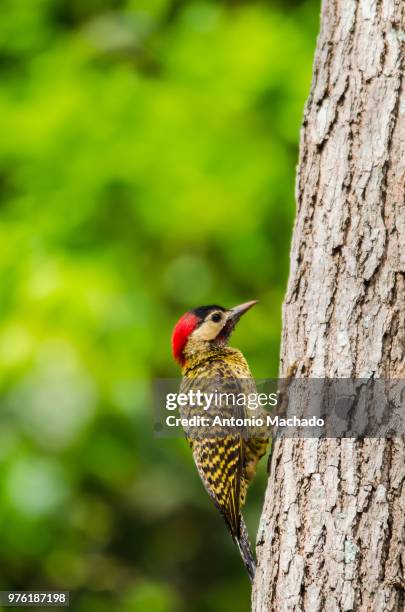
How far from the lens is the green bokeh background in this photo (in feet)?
17.8

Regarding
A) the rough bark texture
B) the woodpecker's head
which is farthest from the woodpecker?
the rough bark texture

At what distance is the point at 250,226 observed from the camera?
6.17 m

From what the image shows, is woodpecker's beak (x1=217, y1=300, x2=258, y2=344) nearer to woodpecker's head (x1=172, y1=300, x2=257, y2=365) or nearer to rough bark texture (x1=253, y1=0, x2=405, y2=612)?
woodpecker's head (x1=172, y1=300, x2=257, y2=365)

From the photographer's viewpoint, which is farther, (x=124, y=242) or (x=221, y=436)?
(x=124, y=242)

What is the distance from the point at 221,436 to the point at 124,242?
8.36ft

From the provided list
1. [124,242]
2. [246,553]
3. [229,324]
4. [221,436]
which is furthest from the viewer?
[124,242]

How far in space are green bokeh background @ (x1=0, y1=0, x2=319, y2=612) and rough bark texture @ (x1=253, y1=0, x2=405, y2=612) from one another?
233 cm

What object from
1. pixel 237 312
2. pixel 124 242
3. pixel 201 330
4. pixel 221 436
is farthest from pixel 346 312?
pixel 124 242

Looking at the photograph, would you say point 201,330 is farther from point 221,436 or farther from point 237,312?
point 221,436

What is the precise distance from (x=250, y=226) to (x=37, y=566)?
10.4ft

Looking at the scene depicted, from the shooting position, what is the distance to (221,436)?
13.5 feet

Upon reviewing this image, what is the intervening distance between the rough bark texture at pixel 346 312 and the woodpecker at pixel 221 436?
922mm

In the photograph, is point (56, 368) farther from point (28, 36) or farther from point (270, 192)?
point (28, 36)

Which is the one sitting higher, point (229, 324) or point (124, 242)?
point (124, 242)
